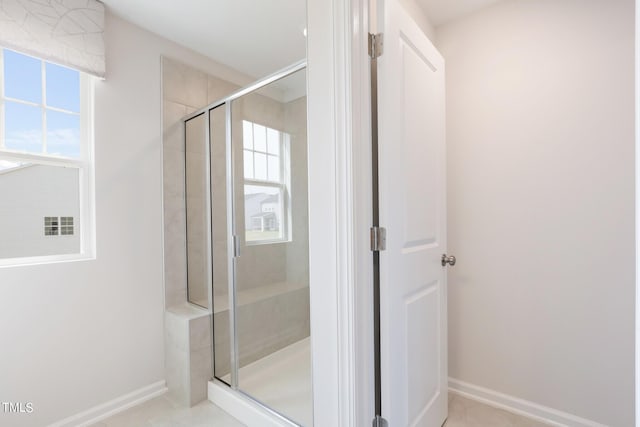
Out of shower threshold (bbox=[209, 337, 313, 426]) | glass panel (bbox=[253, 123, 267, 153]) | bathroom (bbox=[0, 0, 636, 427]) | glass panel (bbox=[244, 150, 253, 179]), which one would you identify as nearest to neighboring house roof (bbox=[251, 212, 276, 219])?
bathroom (bbox=[0, 0, 636, 427])

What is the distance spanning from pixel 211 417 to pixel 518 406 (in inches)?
70.0

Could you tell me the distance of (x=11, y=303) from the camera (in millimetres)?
1550

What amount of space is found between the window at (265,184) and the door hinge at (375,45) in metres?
0.93

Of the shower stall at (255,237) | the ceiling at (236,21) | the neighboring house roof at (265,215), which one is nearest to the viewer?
the ceiling at (236,21)

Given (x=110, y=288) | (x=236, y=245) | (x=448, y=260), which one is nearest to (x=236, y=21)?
(x=236, y=245)

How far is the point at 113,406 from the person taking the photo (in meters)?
1.85

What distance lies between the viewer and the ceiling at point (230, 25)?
73.9 inches

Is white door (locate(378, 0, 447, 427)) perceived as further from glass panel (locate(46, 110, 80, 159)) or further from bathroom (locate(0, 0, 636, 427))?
glass panel (locate(46, 110, 80, 159))

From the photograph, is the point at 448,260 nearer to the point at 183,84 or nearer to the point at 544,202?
the point at 544,202

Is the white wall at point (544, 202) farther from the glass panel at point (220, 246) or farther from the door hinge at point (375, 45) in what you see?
the glass panel at point (220, 246)

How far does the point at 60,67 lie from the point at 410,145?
6.71 ft

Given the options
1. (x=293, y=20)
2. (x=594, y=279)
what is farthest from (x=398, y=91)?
(x=594, y=279)

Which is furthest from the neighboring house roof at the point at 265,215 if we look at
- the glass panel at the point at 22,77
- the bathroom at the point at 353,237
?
the glass panel at the point at 22,77

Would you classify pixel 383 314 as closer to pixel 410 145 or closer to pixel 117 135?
pixel 410 145
